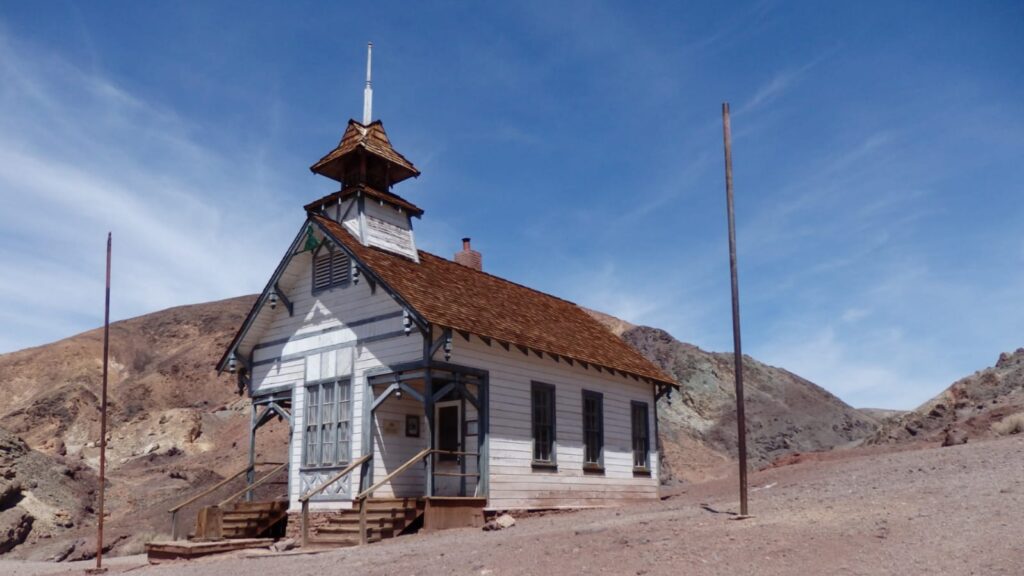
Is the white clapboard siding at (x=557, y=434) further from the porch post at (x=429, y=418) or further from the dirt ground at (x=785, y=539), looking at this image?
the dirt ground at (x=785, y=539)

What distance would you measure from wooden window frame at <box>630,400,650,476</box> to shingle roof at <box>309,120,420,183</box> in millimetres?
8700

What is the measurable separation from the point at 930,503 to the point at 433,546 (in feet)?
24.0

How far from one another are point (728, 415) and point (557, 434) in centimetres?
4250

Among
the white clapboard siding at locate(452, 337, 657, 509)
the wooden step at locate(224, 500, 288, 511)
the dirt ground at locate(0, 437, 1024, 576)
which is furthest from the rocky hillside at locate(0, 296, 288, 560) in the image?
the dirt ground at locate(0, 437, 1024, 576)

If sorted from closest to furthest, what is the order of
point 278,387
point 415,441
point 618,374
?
point 415,441 < point 278,387 < point 618,374

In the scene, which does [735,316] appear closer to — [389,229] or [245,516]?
[389,229]

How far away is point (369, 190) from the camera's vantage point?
20.2 m

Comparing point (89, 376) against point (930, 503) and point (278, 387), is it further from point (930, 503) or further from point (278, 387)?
point (930, 503)

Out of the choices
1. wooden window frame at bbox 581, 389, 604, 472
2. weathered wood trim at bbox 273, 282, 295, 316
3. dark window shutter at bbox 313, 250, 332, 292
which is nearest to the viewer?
dark window shutter at bbox 313, 250, 332, 292

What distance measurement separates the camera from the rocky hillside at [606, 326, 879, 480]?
52562mm

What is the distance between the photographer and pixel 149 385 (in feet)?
242

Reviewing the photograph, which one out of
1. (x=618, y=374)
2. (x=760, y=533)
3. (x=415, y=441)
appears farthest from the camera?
(x=618, y=374)

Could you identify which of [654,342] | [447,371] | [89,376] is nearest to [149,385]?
[89,376]

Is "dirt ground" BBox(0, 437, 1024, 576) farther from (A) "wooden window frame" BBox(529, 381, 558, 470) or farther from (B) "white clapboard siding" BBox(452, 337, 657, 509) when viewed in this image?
(A) "wooden window frame" BBox(529, 381, 558, 470)
